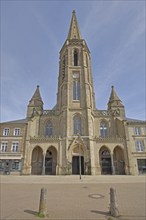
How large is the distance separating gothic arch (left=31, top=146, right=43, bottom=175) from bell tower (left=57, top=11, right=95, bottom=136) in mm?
6925

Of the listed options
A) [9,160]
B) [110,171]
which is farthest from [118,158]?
[9,160]

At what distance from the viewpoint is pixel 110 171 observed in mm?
30500

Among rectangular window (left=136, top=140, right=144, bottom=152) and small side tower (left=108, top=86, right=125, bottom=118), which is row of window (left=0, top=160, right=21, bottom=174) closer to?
small side tower (left=108, top=86, right=125, bottom=118)

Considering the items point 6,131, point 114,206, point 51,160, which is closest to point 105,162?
point 51,160

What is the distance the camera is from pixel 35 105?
121 ft

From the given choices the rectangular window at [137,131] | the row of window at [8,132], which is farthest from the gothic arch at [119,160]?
the row of window at [8,132]

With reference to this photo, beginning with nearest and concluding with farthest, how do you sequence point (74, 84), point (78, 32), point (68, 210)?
point (68, 210) → point (74, 84) → point (78, 32)

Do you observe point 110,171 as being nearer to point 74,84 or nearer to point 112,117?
point 112,117

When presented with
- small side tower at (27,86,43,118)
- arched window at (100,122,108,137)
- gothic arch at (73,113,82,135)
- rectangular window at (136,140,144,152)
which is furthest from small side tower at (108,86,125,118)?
small side tower at (27,86,43,118)

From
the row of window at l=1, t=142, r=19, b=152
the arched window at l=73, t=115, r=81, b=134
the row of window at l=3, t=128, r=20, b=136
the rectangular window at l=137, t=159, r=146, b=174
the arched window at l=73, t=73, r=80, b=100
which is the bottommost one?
the rectangular window at l=137, t=159, r=146, b=174

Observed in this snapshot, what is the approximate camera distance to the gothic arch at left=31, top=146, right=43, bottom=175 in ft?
97.6

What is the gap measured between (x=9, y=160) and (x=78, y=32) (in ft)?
127

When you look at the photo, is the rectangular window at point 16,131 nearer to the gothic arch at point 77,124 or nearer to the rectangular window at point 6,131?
the rectangular window at point 6,131

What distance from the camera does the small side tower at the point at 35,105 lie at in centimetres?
3534
